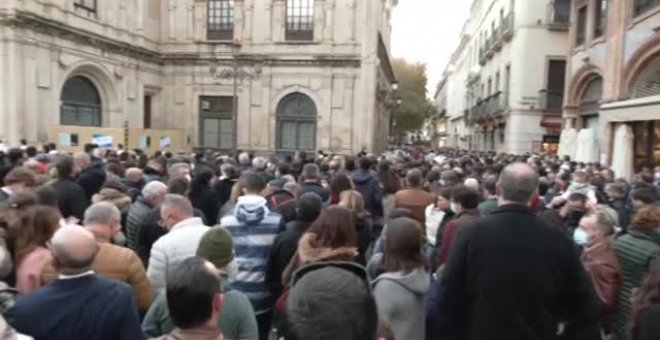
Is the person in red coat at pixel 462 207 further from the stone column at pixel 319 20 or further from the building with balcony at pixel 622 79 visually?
the stone column at pixel 319 20

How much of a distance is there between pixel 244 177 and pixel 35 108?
18044mm

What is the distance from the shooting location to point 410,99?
6612cm

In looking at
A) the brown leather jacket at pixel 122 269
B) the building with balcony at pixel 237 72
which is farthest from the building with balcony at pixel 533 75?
the brown leather jacket at pixel 122 269

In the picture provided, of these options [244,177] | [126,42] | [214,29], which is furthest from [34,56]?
[244,177]

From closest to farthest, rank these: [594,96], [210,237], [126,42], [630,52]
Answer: [210,237] → [630,52] → [594,96] → [126,42]

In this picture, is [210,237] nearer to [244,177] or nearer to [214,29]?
[244,177]

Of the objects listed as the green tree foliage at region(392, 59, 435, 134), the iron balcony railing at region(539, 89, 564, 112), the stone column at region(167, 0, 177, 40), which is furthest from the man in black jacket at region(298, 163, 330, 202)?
the green tree foliage at region(392, 59, 435, 134)

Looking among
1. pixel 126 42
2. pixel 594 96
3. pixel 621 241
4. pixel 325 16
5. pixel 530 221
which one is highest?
pixel 325 16

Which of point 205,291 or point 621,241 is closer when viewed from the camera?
point 205,291

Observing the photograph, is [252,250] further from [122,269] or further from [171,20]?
[171,20]

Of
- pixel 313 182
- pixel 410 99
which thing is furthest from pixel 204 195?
pixel 410 99

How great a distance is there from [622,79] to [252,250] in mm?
17576

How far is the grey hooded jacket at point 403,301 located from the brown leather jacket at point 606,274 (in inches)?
63.6

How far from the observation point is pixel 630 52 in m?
18.4
